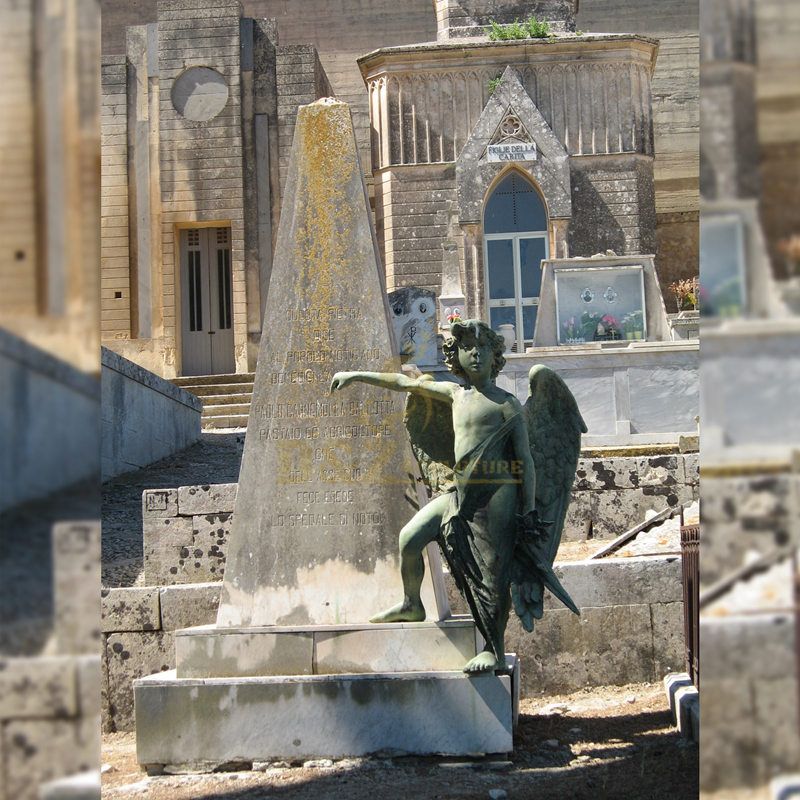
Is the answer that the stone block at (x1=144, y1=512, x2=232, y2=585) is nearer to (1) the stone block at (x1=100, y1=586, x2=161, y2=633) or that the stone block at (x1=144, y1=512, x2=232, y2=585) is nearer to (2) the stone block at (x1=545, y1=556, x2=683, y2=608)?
(1) the stone block at (x1=100, y1=586, x2=161, y2=633)

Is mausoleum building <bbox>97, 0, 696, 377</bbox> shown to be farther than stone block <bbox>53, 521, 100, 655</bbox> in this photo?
Yes

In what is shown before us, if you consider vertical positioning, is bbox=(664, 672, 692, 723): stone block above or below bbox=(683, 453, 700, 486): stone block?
below

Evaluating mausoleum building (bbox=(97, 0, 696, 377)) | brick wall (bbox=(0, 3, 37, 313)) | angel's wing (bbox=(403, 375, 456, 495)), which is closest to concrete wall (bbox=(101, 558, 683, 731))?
angel's wing (bbox=(403, 375, 456, 495))

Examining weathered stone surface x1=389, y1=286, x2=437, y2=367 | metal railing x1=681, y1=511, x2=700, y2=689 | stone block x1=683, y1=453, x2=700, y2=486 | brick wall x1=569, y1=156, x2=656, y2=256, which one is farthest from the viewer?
brick wall x1=569, y1=156, x2=656, y2=256

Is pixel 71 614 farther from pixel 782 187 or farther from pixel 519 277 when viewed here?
pixel 519 277

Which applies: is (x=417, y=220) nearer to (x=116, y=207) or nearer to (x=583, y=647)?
(x=116, y=207)

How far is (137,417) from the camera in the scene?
513 inches

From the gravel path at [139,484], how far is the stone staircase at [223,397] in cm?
82

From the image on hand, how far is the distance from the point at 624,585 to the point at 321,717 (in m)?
2.15

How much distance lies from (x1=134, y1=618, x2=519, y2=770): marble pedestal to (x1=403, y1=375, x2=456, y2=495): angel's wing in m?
0.70

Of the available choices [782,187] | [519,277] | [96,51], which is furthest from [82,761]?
[519,277]

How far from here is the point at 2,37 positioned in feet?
6.51

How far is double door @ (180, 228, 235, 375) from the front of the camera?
76.0 ft

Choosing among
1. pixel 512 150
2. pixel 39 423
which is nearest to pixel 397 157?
pixel 512 150
